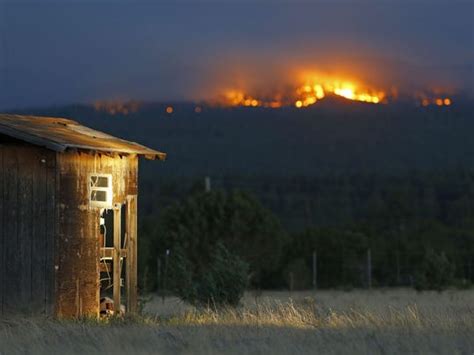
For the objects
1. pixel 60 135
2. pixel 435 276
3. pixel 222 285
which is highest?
pixel 60 135

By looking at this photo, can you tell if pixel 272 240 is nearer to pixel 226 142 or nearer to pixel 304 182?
pixel 304 182

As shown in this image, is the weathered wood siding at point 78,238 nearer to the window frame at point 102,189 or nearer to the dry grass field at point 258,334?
the window frame at point 102,189

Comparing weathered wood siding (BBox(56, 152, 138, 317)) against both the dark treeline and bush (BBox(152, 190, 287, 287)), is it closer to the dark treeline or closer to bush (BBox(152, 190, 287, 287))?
the dark treeline

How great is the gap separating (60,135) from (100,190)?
1343 millimetres

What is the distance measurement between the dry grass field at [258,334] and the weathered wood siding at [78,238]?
1017 mm

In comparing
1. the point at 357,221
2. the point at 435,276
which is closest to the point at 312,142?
the point at 357,221

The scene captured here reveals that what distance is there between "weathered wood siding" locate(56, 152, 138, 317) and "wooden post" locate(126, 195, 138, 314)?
90cm

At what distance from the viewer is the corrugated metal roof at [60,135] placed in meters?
17.9

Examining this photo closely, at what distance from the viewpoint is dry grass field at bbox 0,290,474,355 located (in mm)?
13797

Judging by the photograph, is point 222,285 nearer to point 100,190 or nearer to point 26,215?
point 100,190

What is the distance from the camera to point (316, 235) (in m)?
51.3

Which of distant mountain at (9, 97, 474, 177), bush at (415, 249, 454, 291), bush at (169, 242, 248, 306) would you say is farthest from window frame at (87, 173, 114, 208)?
distant mountain at (9, 97, 474, 177)

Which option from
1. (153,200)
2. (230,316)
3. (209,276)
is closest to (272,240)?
(209,276)

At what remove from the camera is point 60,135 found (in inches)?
753
